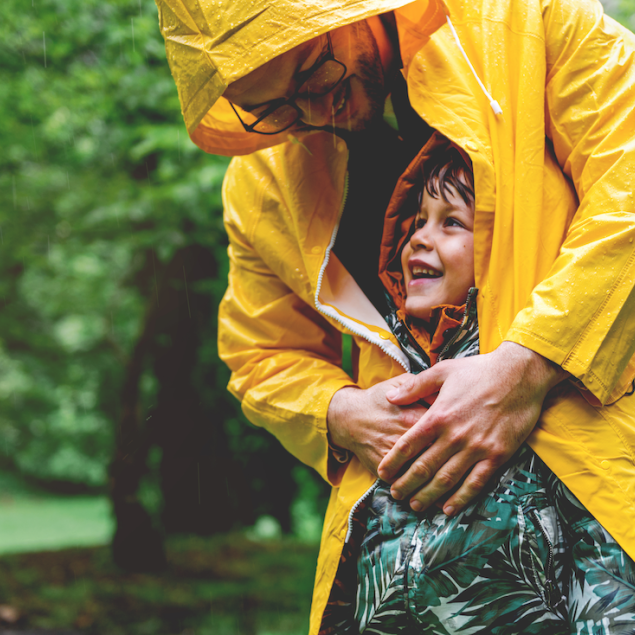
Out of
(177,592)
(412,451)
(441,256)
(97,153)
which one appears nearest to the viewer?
(412,451)

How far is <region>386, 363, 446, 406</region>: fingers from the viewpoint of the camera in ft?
4.48

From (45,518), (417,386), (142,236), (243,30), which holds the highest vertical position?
(243,30)

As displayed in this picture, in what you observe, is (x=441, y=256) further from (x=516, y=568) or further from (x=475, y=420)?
(x=516, y=568)

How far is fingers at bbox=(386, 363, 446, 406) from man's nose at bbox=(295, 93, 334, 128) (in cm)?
72

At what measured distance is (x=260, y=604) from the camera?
510 centimetres

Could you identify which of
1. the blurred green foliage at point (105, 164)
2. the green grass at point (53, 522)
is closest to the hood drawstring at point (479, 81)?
the blurred green foliage at point (105, 164)

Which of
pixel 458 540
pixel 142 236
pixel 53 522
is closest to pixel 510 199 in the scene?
pixel 458 540

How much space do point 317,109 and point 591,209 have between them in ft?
2.43

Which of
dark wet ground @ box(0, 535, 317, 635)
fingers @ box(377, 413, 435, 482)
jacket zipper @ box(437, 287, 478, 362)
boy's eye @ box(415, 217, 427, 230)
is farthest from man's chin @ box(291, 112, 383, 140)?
dark wet ground @ box(0, 535, 317, 635)

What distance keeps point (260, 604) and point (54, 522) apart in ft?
38.0

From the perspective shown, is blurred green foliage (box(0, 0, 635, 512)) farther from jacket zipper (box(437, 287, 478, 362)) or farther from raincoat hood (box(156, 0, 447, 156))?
jacket zipper (box(437, 287, 478, 362))

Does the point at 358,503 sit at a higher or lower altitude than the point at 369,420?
lower

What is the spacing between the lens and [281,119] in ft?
5.50

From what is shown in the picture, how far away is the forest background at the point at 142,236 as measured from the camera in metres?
4.30
